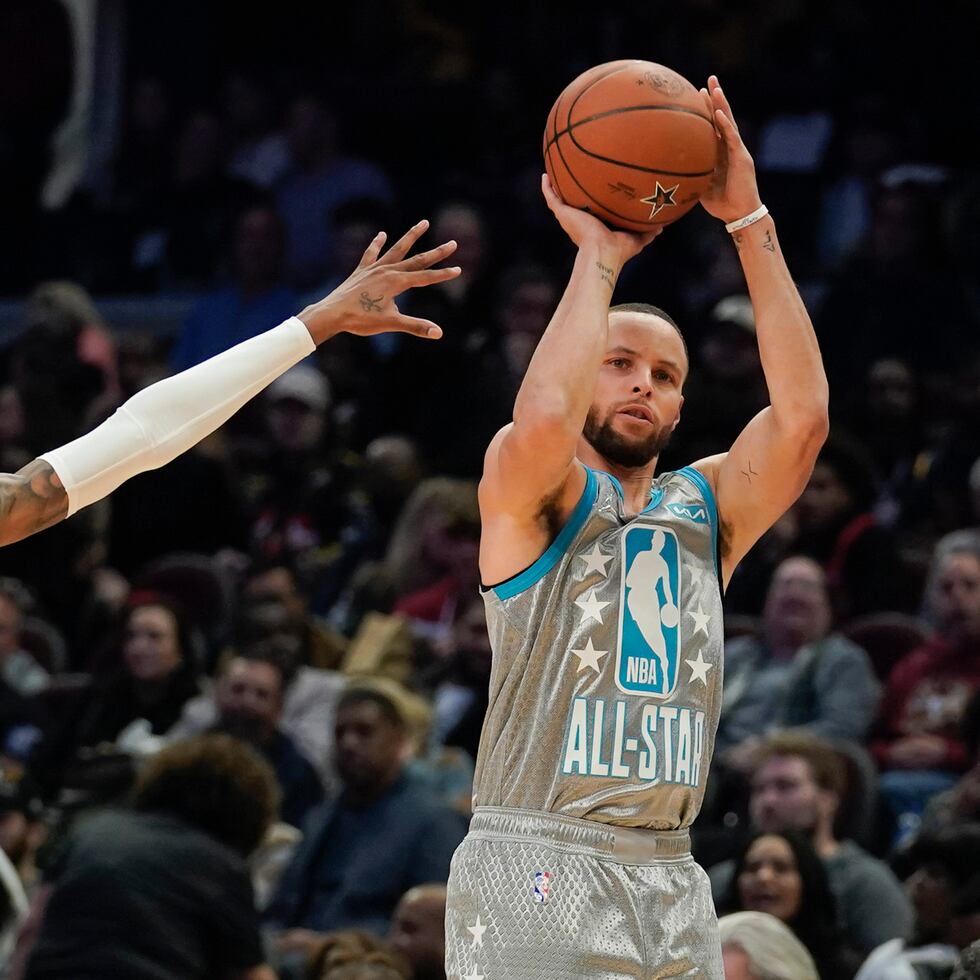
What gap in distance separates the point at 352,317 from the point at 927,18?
8721 mm

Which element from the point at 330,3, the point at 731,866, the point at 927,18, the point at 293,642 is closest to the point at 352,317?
the point at 731,866

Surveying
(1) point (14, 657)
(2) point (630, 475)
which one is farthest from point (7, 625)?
(2) point (630, 475)

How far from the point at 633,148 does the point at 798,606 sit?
4691 mm

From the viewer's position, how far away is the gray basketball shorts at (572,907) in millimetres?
4242

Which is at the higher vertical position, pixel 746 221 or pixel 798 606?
pixel 798 606

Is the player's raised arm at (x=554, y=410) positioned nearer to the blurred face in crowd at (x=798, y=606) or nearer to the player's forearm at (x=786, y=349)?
the player's forearm at (x=786, y=349)

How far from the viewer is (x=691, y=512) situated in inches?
180

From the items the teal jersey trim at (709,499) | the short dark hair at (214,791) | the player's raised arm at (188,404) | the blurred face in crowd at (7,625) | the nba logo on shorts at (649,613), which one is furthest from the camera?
the blurred face in crowd at (7,625)

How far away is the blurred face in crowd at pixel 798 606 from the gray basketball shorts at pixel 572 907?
15.1 feet

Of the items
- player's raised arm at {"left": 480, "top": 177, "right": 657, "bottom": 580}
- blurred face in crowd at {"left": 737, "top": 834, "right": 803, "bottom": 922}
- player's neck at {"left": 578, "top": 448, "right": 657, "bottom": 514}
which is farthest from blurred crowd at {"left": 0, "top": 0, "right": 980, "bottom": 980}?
player's raised arm at {"left": 480, "top": 177, "right": 657, "bottom": 580}

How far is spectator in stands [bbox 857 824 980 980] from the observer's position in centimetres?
643

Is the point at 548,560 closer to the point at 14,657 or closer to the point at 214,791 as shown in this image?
the point at 214,791

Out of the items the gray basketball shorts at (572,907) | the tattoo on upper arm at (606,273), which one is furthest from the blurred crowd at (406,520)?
the tattoo on upper arm at (606,273)

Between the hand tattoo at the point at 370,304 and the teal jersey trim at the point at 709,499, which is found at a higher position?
the hand tattoo at the point at 370,304
